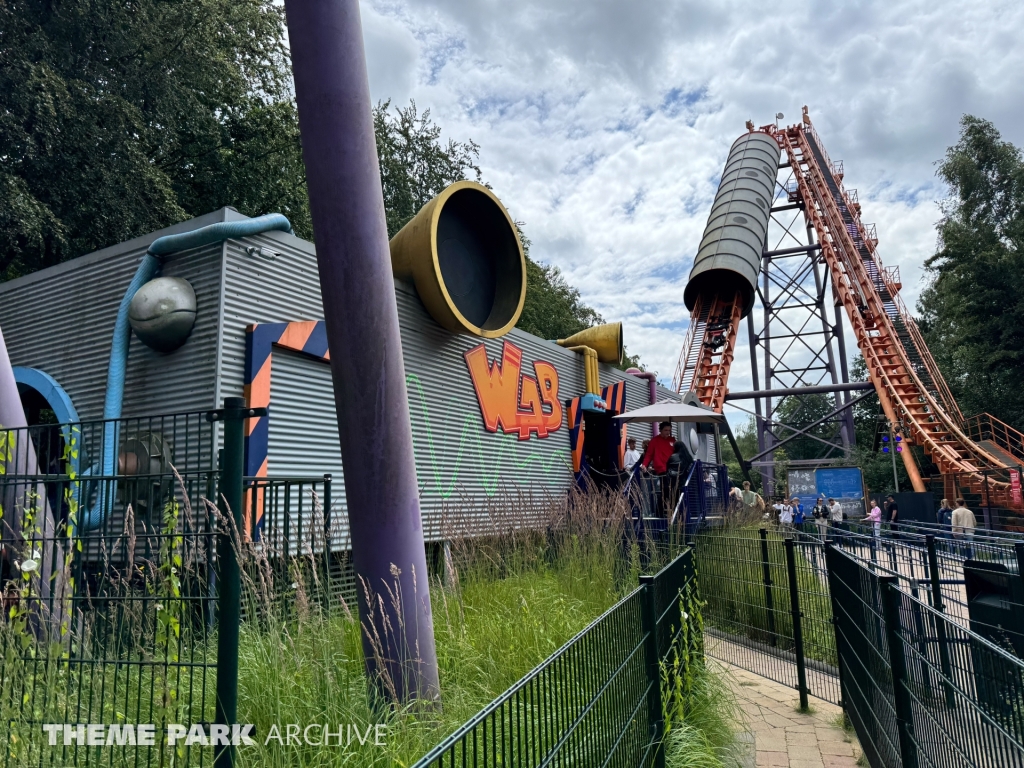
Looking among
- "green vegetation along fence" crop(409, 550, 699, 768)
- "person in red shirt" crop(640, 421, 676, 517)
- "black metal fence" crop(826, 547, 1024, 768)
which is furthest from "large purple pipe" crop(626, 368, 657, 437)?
"green vegetation along fence" crop(409, 550, 699, 768)

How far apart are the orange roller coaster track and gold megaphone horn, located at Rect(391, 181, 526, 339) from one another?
1697 cm

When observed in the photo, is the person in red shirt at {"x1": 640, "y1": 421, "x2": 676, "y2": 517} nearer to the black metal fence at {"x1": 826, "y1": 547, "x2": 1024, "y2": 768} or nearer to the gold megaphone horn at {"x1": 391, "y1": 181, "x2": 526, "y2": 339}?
the gold megaphone horn at {"x1": 391, "y1": 181, "x2": 526, "y2": 339}

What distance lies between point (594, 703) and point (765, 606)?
5033mm

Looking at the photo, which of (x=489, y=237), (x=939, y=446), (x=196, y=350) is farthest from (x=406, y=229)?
(x=939, y=446)

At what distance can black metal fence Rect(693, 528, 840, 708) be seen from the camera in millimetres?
6461

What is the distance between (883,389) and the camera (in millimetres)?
26188

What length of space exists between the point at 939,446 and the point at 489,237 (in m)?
19.0

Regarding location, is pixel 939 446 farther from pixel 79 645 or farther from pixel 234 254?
pixel 79 645

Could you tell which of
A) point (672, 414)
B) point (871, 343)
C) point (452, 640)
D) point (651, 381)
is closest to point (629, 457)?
point (672, 414)

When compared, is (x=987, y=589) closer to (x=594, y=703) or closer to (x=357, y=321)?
(x=594, y=703)

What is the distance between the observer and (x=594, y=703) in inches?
96.2

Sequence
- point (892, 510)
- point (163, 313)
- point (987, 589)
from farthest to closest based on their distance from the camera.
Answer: point (892, 510)
point (163, 313)
point (987, 589)

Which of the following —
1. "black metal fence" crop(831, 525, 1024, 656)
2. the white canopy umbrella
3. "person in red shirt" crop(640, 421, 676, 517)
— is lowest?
"black metal fence" crop(831, 525, 1024, 656)

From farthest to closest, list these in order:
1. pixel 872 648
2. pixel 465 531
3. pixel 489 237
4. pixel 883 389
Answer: pixel 883 389
pixel 489 237
pixel 465 531
pixel 872 648
